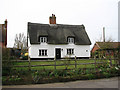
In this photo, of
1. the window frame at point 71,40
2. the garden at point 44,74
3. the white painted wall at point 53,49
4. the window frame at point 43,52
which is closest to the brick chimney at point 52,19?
the window frame at point 71,40

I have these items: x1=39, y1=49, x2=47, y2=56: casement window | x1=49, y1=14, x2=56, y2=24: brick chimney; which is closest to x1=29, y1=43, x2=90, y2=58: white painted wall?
x1=39, y1=49, x2=47, y2=56: casement window

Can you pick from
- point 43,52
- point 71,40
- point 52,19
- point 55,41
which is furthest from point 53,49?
point 52,19

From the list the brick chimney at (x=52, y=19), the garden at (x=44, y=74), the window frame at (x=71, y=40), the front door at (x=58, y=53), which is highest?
the brick chimney at (x=52, y=19)

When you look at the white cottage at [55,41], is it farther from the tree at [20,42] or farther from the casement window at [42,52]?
the tree at [20,42]

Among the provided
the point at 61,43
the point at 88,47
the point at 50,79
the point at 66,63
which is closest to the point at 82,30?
the point at 88,47

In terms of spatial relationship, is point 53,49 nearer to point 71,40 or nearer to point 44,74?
point 71,40

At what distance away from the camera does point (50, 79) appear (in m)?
7.14

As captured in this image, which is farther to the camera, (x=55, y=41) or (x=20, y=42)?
(x=20, y=42)

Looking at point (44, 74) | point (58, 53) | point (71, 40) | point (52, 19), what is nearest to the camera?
point (44, 74)

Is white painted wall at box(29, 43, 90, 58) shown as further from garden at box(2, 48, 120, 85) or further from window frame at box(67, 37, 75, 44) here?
garden at box(2, 48, 120, 85)

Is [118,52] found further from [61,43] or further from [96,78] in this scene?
[61,43]

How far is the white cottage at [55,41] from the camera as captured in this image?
72.7 ft

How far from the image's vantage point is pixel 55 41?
22906 millimetres

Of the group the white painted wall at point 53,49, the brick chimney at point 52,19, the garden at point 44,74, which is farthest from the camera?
the brick chimney at point 52,19
